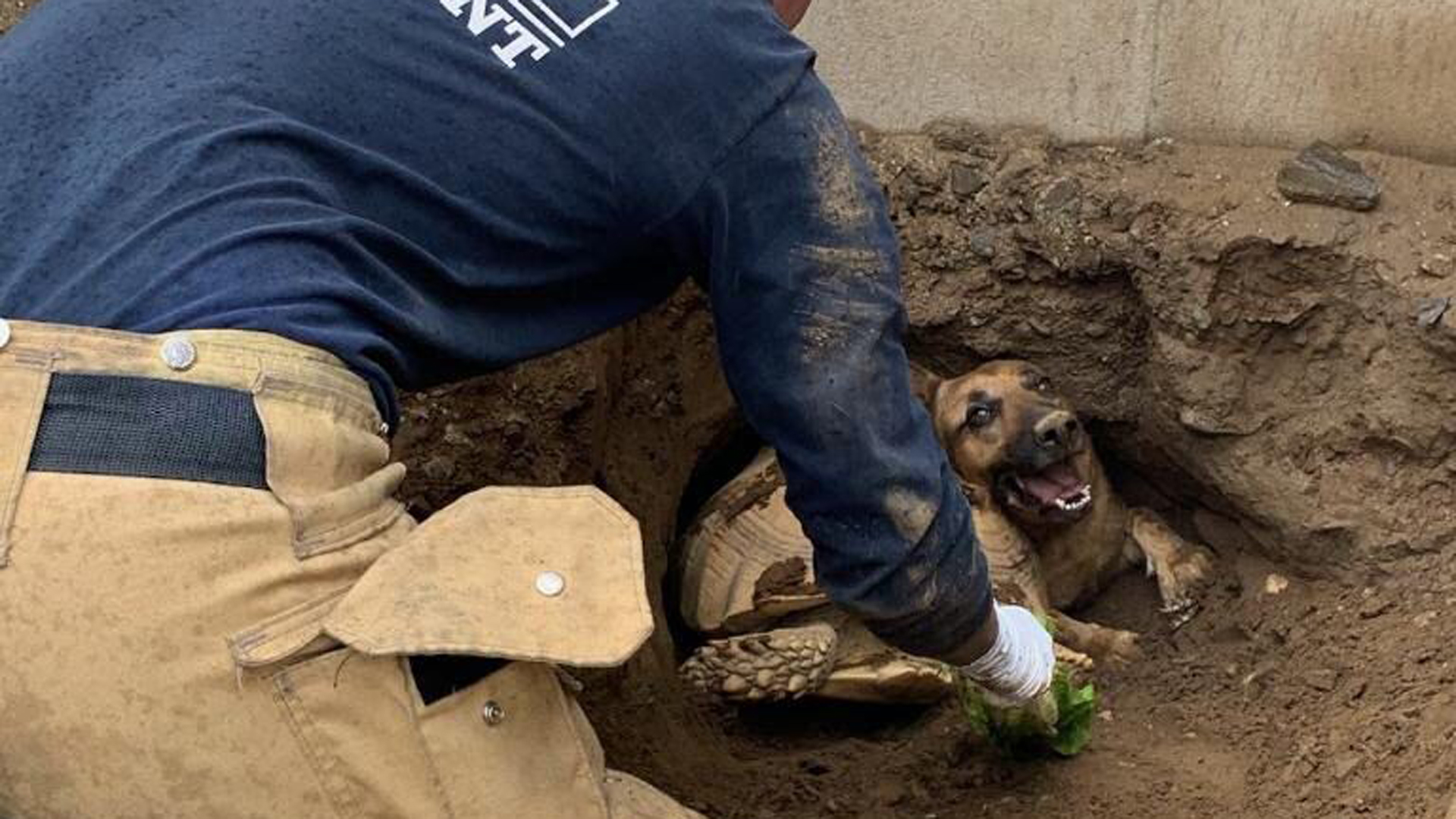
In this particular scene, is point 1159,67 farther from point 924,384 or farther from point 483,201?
point 483,201

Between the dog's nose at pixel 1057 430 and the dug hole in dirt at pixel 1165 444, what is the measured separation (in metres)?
0.14

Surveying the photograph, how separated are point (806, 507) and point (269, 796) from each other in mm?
734

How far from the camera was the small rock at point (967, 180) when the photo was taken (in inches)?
151

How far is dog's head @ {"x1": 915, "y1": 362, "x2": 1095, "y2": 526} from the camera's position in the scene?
402cm

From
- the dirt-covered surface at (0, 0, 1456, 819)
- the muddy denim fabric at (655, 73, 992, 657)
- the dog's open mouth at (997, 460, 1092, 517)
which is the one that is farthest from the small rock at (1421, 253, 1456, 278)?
the muddy denim fabric at (655, 73, 992, 657)

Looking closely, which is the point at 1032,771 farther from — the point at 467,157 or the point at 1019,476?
the point at 467,157

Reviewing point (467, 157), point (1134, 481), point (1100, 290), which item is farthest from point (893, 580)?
point (1134, 481)

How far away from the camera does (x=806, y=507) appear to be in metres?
2.24

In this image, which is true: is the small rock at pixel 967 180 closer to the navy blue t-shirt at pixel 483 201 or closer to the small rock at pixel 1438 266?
the small rock at pixel 1438 266

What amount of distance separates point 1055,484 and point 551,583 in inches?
97.0

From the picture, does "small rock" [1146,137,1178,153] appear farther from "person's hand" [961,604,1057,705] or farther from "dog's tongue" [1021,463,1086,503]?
"person's hand" [961,604,1057,705]

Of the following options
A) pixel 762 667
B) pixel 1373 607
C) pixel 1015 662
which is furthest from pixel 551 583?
pixel 1373 607

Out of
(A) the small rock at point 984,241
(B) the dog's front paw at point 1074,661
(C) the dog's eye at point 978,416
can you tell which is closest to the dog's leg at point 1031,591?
(B) the dog's front paw at point 1074,661

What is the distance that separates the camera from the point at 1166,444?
4.03m
